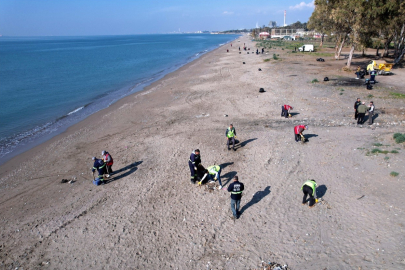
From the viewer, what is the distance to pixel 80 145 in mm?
16859

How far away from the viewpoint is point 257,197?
32.6 ft

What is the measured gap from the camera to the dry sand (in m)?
7.68

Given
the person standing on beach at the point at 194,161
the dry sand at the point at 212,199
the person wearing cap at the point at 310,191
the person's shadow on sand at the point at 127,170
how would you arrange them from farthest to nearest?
1. the person's shadow on sand at the point at 127,170
2. the person standing on beach at the point at 194,161
3. the person wearing cap at the point at 310,191
4. the dry sand at the point at 212,199

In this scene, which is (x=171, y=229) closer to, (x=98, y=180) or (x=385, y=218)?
(x=98, y=180)

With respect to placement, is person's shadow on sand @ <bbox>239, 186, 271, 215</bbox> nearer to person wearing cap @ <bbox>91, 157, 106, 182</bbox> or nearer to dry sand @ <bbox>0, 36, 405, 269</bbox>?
dry sand @ <bbox>0, 36, 405, 269</bbox>

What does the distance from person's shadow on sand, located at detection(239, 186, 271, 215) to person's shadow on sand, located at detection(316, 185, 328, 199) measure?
5.92 ft

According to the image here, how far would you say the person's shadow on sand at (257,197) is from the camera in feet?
31.0

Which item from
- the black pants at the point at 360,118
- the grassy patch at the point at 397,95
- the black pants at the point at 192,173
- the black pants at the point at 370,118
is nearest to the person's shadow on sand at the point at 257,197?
the black pants at the point at 192,173

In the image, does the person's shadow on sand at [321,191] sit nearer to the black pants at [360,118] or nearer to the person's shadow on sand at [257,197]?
the person's shadow on sand at [257,197]

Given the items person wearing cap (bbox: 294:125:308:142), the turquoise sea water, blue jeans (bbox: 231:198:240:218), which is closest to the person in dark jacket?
blue jeans (bbox: 231:198:240:218)

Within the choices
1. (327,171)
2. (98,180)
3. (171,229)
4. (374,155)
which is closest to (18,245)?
(98,180)

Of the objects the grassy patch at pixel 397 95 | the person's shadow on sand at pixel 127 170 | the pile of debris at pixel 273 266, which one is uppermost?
the grassy patch at pixel 397 95

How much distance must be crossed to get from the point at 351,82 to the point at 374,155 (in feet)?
57.3

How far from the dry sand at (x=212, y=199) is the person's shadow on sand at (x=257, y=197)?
60mm
